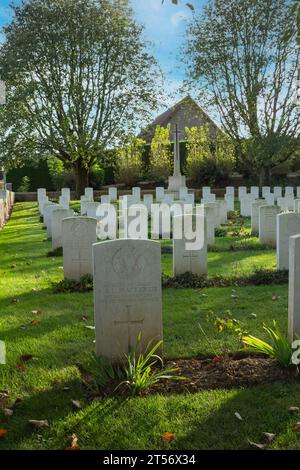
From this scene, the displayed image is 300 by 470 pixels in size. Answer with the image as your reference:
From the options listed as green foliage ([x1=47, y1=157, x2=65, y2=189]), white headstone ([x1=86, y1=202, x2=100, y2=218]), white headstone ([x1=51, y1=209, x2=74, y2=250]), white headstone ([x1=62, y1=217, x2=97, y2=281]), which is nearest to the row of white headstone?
white headstone ([x1=62, y1=217, x2=97, y2=281])

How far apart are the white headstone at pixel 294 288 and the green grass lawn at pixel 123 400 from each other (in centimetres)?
68

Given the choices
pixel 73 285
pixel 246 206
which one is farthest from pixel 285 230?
pixel 246 206

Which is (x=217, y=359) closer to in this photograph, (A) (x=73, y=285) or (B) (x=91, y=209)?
(A) (x=73, y=285)

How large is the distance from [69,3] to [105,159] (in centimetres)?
760

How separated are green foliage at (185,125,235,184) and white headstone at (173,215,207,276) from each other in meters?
23.7

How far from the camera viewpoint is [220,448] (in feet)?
11.0

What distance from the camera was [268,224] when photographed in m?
11.5

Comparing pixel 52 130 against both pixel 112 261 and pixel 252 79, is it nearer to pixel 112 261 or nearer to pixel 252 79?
pixel 252 79

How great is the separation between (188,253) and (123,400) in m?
4.43

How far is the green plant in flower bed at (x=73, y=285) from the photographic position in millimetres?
7730

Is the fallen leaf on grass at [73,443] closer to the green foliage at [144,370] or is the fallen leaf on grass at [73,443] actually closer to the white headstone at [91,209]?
the green foliage at [144,370]

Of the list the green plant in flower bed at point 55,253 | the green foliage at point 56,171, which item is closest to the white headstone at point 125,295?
the green plant in flower bed at point 55,253

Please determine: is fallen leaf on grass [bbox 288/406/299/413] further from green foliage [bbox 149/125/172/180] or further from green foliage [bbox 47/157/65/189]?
green foliage [bbox 47/157/65/189]
